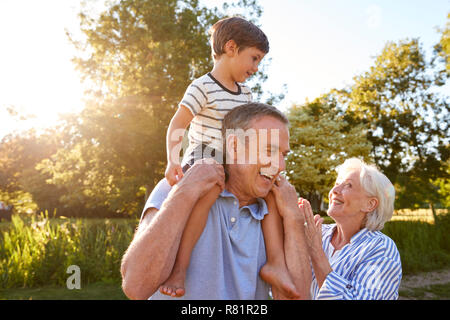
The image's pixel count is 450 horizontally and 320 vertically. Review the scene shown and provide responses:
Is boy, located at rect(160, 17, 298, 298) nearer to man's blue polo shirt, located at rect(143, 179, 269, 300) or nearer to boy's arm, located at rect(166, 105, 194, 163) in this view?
boy's arm, located at rect(166, 105, 194, 163)

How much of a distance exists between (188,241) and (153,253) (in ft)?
0.78

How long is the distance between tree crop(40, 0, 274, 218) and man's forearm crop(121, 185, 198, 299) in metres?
15.9

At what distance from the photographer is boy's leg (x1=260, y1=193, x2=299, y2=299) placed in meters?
1.70

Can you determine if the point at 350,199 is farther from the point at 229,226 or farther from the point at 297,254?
the point at 229,226

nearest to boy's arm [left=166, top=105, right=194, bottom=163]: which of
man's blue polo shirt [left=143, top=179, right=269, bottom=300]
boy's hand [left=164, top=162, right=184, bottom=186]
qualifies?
boy's hand [left=164, top=162, right=184, bottom=186]

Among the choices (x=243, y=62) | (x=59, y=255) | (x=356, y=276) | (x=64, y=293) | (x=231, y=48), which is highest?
(x=231, y=48)

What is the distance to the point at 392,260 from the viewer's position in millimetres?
2396

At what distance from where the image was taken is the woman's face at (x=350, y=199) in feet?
9.55

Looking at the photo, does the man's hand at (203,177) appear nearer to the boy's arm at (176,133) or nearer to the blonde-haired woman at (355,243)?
the boy's arm at (176,133)

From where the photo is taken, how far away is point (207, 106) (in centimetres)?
271

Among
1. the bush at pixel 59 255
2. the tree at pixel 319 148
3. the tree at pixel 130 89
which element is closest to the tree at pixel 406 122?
the tree at pixel 319 148

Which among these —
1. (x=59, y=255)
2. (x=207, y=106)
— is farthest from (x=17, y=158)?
(x=207, y=106)

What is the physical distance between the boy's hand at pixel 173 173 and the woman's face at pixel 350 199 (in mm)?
1482
